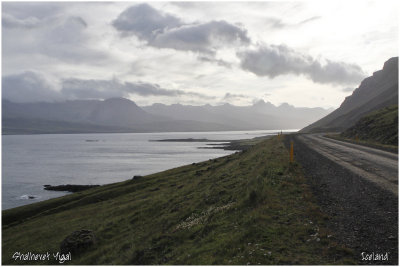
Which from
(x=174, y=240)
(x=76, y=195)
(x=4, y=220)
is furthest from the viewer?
(x=76, y=195)

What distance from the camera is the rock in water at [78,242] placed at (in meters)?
21.3

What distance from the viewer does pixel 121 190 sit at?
169ft

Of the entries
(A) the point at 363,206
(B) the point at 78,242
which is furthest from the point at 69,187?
(A) the point at 363,206

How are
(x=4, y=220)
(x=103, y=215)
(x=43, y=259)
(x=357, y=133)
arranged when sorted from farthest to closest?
(x=357, y=133) → (x=4, y=220) → (x=103, y=215) → (x=43, y=259)

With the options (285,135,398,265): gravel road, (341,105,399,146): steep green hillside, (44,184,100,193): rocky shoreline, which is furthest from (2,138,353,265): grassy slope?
(44,184,100,193): rocky shoreline

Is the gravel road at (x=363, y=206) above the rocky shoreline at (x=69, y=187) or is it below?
above

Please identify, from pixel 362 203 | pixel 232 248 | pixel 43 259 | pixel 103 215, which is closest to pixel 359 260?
pixel 232 248

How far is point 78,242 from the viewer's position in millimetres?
21438

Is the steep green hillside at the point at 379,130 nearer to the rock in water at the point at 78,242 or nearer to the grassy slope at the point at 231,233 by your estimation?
the grassy slope at the point at 231,233

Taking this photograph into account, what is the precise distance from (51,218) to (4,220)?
1321 centimetres

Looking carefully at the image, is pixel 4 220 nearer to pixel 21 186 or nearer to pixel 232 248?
pixel 21 186

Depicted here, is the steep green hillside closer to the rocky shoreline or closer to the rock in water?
the rock in water

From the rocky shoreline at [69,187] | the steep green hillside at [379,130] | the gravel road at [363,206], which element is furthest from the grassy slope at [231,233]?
the rocky shoreline at [69,187]

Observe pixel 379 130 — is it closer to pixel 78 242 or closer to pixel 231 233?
pixel 231 233
